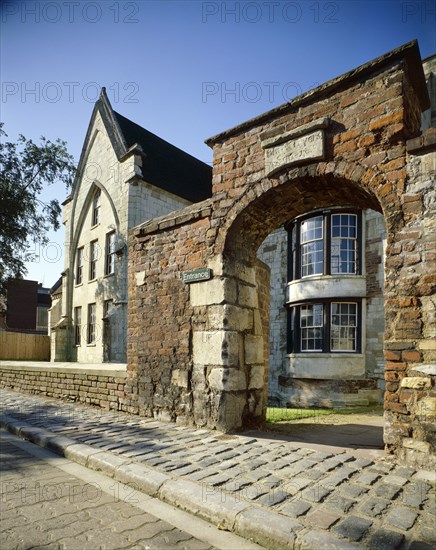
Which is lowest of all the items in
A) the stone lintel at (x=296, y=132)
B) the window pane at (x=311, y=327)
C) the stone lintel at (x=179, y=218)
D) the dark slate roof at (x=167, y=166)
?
the window pane at (x=311, y=327)

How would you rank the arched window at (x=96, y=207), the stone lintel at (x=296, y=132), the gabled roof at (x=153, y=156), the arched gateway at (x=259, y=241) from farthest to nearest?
the arched window at (x=96, y=207) < the gabled roof at (x=153, y=156) < the stone lintel at (x=296, y=132) < the arched gateway at (x=259, y=241)

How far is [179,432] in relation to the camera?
18.6 ft

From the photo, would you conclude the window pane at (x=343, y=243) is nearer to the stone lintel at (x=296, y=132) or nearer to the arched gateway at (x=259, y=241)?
the arched gateway at (x=259, y=241)

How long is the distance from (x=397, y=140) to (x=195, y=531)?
4.49m

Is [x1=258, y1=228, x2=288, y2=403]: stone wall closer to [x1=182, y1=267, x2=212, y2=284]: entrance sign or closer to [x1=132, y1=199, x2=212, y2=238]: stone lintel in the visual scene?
[x1=132, y1=199, x2=212, y2=238]: stone lintel

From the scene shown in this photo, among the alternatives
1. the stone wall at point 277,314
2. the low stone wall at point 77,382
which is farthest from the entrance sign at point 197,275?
the stone wall at point 277,314

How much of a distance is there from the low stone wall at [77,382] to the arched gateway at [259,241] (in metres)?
0.67

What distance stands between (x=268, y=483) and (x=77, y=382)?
6.43m

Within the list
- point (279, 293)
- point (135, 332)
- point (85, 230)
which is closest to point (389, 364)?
point (135, 332)

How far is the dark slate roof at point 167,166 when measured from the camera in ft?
67.1

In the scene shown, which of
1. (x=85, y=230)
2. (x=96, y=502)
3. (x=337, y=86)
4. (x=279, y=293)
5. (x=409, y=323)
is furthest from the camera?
(x=85, y=230)

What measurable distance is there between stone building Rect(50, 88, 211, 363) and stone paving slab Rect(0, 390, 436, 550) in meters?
12.8

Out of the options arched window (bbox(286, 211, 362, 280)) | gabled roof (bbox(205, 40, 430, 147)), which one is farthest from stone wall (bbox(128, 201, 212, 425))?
arched window (bbox(286, 211, 362, 280))

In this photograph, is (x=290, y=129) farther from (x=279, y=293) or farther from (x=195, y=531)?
(x=279, y=293)
